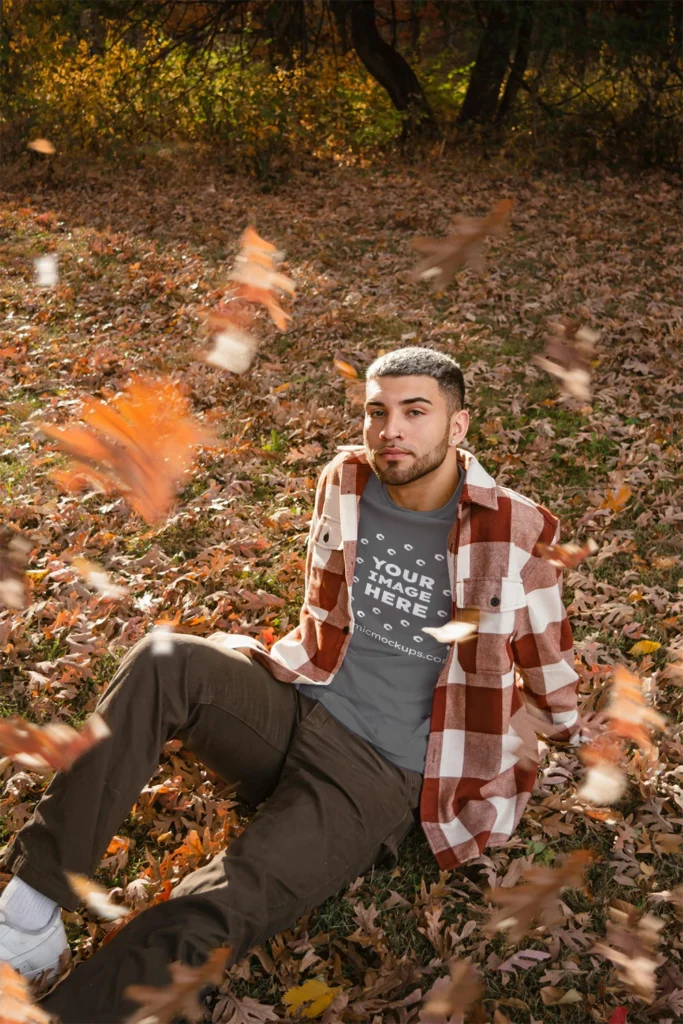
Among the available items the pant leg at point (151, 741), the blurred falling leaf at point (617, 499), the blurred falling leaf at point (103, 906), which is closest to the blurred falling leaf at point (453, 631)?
the pant leg at point (151, 741)

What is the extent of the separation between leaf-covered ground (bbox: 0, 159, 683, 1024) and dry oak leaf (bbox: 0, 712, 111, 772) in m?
0.21

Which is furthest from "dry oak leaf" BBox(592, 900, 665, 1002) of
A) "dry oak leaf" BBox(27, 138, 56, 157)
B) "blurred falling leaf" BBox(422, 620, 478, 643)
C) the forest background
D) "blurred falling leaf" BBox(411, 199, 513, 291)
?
"dry oak leaf" BBox(27, 138, 56, 157)

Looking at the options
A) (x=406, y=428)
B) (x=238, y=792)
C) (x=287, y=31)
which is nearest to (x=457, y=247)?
(x=287, y=31)

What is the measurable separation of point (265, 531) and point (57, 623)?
1.52 m

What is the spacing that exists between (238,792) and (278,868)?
0.63m

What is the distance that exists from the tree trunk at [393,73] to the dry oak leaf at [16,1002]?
51.4 ft

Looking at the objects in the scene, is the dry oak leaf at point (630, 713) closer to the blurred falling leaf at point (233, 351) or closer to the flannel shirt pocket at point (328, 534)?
the flannel shirt pocket at point (328, 534)

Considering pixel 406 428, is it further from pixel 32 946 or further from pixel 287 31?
pixel 287 31

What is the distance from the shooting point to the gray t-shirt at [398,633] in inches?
116

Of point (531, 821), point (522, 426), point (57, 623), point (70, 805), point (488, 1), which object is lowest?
point (531, 821)

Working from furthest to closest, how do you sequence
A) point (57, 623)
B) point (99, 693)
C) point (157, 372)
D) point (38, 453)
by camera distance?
1. point (157, 372)
2. point (38, 453)
3. point (57, 623)
4. point (99, 693)

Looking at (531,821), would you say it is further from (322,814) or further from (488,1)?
(488,1)

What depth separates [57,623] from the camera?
413 cm

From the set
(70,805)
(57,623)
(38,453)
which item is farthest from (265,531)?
(70,805)
